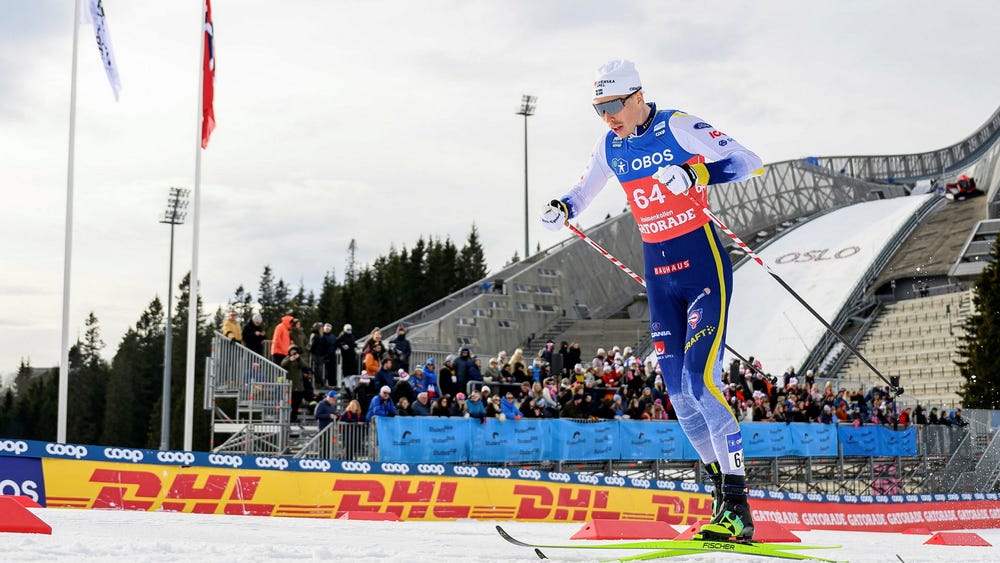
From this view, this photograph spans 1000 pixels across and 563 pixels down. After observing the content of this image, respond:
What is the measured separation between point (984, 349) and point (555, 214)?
3449 centimetres

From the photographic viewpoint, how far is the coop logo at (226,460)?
10.8 metres

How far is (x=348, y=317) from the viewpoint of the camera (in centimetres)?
7681

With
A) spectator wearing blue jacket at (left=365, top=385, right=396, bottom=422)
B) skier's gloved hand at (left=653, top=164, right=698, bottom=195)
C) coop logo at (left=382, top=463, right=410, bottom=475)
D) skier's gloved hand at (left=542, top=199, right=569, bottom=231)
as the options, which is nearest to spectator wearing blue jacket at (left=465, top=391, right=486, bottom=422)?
spectator wearing blue jacket at (left=365, top=385, right=396, bottom=422)

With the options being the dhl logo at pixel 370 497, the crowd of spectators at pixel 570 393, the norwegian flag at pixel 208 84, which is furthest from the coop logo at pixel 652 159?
the norwegian flag at pixel 208 84

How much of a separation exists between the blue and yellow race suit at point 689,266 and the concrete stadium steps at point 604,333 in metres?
31.9

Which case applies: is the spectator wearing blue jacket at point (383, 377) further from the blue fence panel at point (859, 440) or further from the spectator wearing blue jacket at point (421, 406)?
the blue fence panel at point (859, 440)

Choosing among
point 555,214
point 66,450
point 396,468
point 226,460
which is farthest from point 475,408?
point 555,214

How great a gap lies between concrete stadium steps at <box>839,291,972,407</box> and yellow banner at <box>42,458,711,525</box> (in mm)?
24910

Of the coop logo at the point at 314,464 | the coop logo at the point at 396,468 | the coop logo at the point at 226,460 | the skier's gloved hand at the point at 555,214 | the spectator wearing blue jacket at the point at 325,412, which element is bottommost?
the coop logo at the point at 396,468

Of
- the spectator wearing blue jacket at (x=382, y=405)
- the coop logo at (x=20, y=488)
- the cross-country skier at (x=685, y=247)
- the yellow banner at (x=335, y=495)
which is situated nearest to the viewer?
the cross-country skier at (x=685, y=247)

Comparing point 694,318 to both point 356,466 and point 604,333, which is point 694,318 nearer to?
point 356,466

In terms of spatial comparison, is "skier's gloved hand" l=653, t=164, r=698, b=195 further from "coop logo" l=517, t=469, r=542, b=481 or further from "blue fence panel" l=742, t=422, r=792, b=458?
"blue fence panel" l=742, t=422, r=792, b=458

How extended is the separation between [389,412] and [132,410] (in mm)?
68551

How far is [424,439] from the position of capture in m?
14.2
